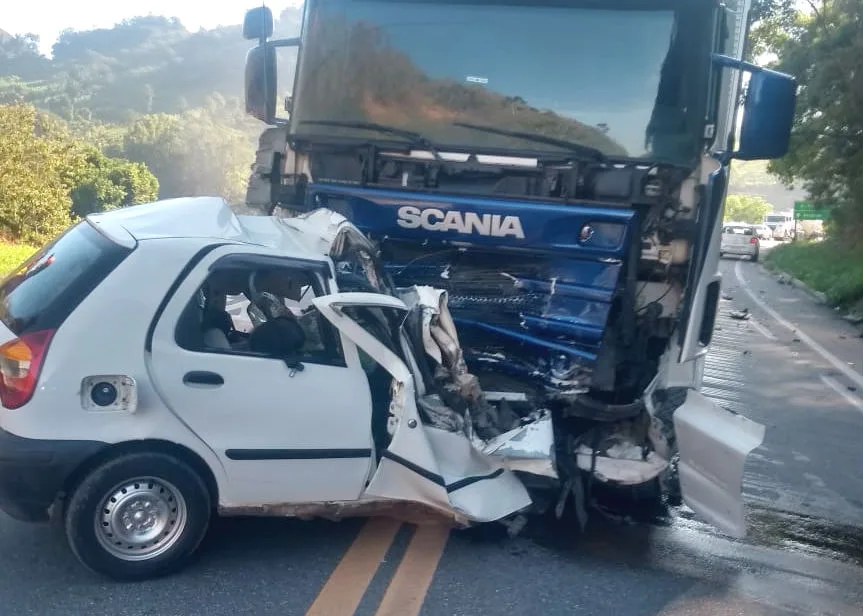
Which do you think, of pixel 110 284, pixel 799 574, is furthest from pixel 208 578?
pixel 799 574

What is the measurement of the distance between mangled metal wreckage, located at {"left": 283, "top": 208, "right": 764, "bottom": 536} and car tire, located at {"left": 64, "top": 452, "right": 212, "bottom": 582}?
32.6 inches

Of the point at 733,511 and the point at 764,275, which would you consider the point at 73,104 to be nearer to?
the point at 764,275

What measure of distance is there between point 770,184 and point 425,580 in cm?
16350

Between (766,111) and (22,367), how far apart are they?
410 cm

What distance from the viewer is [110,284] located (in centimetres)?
397

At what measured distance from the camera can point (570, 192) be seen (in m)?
5.39

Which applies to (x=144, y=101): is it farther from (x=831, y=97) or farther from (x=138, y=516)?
(x=138, y=516)

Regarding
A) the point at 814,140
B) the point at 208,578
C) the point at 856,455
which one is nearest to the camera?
the point at 208,578

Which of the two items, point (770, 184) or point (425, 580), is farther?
point (770, 184)

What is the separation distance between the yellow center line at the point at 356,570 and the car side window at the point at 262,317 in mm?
948

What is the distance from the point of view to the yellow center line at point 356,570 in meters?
3.88

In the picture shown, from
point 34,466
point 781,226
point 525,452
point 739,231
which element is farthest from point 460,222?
point 781,226

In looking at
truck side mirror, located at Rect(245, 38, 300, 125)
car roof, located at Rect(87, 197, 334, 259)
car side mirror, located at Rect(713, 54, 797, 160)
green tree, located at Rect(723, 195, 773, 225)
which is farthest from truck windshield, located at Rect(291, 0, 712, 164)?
green tree, located at Rect(723, 195, 773, 225)

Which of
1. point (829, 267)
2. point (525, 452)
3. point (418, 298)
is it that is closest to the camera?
point (525, 452)
